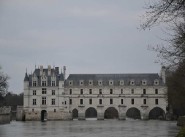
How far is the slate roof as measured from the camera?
85.2 metres

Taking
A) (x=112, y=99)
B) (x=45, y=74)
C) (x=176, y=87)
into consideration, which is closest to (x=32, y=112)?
(x=45, y=74)

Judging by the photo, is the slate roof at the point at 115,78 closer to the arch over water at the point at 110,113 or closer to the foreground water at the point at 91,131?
the arch over water at the point at 110,113

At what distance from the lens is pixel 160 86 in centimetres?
8431

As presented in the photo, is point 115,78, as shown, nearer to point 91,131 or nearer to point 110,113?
point 110,113

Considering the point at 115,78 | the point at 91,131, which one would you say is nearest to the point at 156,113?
the point at 115,78

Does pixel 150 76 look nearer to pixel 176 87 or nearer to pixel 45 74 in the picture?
pixel 45 74

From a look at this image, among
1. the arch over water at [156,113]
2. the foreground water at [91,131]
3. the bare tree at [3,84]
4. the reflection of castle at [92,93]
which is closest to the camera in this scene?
the foreground water at [91,131]

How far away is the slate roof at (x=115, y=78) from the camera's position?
85250mm

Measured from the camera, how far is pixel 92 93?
84.8 metres

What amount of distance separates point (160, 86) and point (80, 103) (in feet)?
56.5

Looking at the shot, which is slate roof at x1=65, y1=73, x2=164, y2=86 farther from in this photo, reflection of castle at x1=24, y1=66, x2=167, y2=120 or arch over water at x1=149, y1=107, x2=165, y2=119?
arch over water at x1=149, y1=107, x2=165, y2=119

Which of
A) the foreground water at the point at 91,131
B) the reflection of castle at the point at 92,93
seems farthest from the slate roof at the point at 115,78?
the foreground water at the point at 91,131

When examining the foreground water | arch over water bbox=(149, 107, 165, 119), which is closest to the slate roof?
arch over water bbox=(149, 107, 165, 119)

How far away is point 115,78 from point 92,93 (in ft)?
19.5
